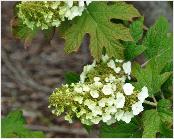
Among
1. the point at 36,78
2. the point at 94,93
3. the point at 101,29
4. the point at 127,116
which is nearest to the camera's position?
the point at 94,93

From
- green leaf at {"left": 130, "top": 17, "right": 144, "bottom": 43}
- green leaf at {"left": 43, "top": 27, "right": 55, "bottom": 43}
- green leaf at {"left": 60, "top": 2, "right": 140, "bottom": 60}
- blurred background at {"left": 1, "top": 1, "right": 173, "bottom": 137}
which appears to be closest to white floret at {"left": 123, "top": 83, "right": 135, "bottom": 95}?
green leaf at {"left": 60, "top": 2, "right": 140, "bottom": 60}

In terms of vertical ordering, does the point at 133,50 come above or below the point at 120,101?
above

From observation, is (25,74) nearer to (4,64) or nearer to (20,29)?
(4,64)

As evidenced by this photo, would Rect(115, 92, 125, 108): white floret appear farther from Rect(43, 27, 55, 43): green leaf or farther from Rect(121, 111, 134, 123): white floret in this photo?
Rect(43, 27, 55, 43): green leaf

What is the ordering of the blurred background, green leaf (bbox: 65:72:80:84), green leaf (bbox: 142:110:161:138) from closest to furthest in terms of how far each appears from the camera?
green leaf (bbox: 142:110:161:138) → green leaf (bbox: 65:72:80:84) → the blurred background

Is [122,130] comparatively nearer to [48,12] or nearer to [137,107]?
[137,107]

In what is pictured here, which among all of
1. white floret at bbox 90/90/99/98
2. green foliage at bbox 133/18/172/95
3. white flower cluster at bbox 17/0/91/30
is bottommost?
white floret at bbox 90/90/99/98

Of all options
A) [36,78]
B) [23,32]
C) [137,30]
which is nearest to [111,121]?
[137,30]

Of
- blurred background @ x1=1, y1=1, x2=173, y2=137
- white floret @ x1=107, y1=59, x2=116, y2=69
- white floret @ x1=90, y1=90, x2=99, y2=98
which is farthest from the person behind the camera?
blurred background @ x1=1, y1=1, x2=173, y2=137
